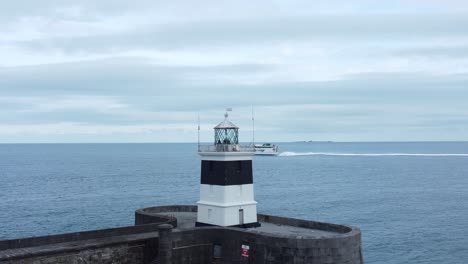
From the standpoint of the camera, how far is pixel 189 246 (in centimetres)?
2578

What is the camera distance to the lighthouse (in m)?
27.6

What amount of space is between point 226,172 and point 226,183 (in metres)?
0.59

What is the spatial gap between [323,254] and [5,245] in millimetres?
14710

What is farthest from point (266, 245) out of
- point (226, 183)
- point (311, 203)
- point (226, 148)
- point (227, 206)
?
point (311, 203)

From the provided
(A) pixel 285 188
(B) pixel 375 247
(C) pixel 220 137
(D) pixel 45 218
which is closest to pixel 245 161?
(C) pixel 220 137

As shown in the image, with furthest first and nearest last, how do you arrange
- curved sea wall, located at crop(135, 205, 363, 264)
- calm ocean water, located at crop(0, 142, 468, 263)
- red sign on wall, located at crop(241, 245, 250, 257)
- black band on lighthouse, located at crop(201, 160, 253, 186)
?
calm ocean water, located at crop(0, 142, 468, 263) → black band on lighthouse, located at crop(201, 160, 253, 186) → red sign on wall, located at crop(241, 245, 250, 257) → curved sea wall, located at crop(135, 205, 363, 264)

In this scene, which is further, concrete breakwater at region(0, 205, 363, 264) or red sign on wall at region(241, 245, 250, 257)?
red sign on wall at region(241, 245, 250, 257)

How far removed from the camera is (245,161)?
28391mm

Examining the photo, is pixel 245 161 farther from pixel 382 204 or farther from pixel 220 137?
pixel 382 204

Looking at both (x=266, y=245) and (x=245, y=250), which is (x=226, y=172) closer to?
(x=245, y=250)

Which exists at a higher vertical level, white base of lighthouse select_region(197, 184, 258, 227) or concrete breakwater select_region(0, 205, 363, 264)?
white base of lighthouse select_region(197, 184, 258, 227)

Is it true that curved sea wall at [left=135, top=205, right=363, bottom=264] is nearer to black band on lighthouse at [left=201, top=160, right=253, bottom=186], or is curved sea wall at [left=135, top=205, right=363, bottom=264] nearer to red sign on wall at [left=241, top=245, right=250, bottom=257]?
red sign on wall at [left=241, top=245, right=250, bottom=257]

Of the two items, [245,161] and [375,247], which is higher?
[245,161]

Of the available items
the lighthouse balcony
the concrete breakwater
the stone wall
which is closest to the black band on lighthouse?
the lighthouse balcony
